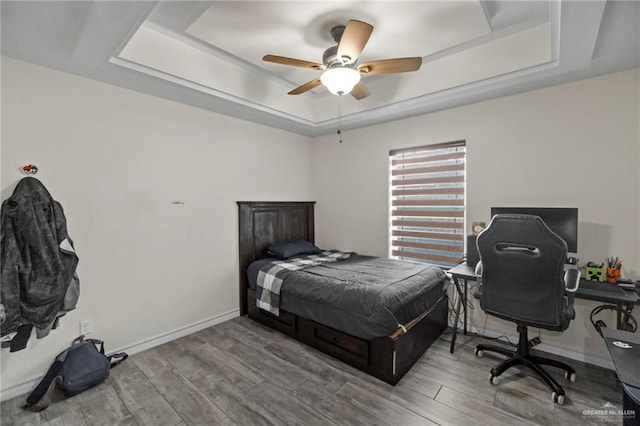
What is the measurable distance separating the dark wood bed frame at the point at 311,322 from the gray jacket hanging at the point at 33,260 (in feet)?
5.62

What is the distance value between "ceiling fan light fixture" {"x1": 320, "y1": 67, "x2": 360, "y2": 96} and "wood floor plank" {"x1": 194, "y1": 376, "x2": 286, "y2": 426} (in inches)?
93.3

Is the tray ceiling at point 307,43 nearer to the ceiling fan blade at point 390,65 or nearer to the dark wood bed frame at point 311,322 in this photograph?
the ceiling fan blade at point 390,65

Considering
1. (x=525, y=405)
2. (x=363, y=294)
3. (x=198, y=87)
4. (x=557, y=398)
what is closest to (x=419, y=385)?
(x=525, y=405)

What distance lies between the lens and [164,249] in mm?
2867

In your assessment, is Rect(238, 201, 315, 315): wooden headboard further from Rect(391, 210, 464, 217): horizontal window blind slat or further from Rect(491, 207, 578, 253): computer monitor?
Rect(491, 207, 578, 253): computer monitor

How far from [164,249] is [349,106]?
8.80ft

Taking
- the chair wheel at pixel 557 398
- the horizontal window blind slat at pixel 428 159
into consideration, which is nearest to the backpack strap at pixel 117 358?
the chair wheel at pixel 557 398

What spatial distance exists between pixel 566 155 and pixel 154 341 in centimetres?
427

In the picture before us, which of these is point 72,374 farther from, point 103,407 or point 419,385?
point 419,385

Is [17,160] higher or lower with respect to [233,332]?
higher

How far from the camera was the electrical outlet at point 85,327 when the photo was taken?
235 centimetres

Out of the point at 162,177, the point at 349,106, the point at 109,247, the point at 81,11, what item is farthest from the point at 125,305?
the point at 349,106

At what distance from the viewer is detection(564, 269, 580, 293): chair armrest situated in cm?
194

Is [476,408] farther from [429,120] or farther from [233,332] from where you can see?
[429,120]
